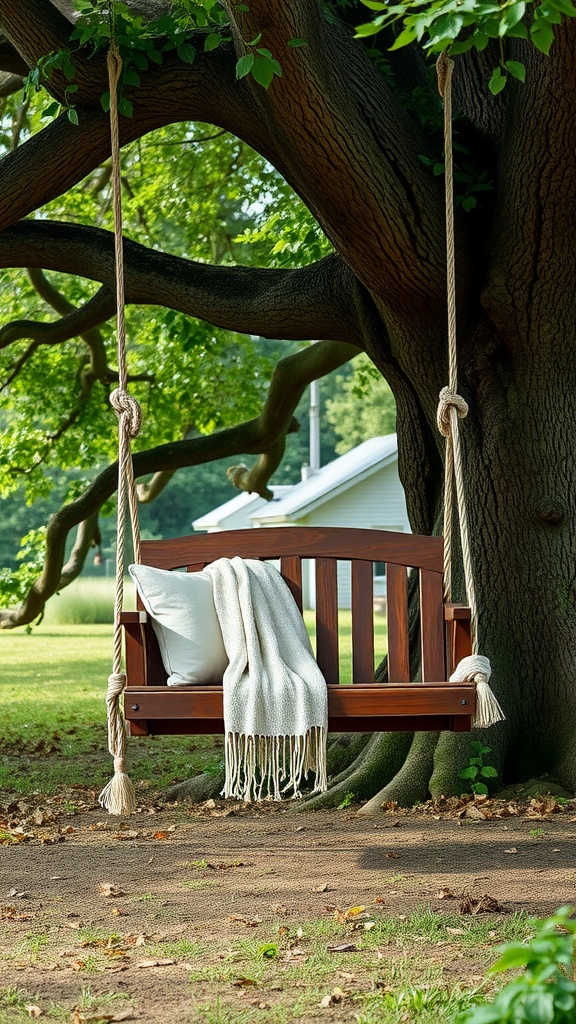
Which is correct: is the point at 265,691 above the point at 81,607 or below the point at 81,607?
below

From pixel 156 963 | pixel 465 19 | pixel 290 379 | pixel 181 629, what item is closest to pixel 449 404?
pixel 181 629

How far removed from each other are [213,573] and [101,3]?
2436 mm

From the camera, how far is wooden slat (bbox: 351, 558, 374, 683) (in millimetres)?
4656

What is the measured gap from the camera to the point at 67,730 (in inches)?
378

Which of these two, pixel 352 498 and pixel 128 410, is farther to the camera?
pixel 352 498

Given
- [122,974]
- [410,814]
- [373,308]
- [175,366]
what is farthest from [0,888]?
[175,366]

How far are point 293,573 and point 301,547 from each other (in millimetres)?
125

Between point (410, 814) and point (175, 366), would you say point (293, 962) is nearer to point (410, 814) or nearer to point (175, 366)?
point (410, 814)

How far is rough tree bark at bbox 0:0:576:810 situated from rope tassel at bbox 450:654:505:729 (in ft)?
4.23

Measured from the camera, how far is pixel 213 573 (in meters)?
4.53

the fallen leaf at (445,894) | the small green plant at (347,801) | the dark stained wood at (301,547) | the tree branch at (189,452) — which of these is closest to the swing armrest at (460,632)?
the dark stained wood at (301,547)

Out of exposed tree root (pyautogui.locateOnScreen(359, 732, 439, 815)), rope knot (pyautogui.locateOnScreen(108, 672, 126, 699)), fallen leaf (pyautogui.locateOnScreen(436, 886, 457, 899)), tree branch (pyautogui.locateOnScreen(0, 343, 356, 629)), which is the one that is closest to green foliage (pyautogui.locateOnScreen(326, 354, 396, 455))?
tree branch (pyautogui.locateOnScreen(0, 343, 356, 629))

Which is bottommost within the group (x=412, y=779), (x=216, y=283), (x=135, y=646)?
(x=412, y=779)

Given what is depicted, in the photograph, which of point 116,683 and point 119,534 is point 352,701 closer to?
point 116,683
